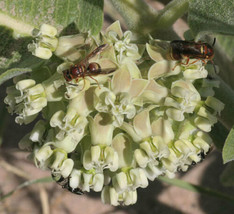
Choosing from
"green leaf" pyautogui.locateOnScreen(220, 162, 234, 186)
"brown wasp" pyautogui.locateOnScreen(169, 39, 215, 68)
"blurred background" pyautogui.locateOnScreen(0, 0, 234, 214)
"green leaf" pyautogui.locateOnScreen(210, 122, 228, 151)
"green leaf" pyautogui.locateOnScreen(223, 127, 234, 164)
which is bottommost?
"blurred background" pyautogui.locateOnScreen(0, 0, 234, 214)

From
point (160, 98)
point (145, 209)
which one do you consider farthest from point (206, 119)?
point (145, 209)

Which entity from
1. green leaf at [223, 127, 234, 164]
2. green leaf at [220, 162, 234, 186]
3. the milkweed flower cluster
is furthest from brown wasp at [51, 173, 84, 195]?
green leaf at [220, 162, 234, 186]

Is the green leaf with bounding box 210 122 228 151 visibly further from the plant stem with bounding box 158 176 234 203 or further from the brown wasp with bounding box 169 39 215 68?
the plant stem with bounding box 158 176 234 203

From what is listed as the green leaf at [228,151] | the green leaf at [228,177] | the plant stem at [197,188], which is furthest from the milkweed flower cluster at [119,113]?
the plant stem at [197,188]

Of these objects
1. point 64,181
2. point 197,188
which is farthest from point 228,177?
point 64,181

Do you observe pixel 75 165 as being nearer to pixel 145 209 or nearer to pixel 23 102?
pixel 23 102
